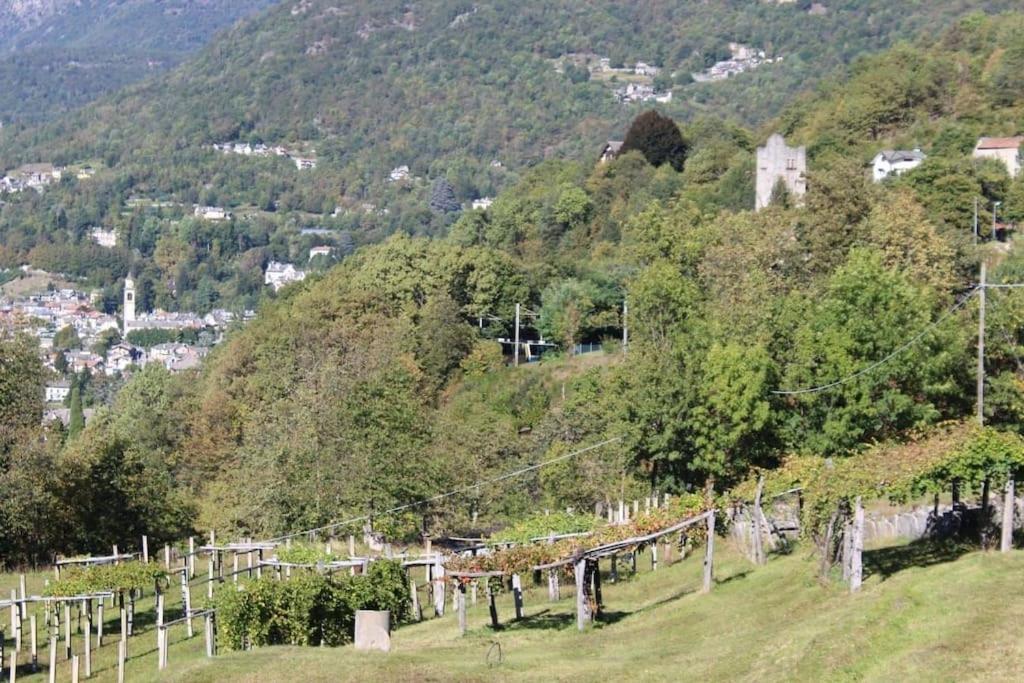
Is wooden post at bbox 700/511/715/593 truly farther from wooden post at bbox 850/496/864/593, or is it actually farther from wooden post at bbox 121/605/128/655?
wooden post at bbox 121/605/128/655

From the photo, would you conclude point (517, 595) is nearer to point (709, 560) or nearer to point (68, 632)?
point (709, 560)

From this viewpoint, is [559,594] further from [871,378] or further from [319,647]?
[871,378]

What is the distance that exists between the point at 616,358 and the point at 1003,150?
90.5ft

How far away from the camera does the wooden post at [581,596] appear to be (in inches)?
1036

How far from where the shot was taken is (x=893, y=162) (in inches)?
3428

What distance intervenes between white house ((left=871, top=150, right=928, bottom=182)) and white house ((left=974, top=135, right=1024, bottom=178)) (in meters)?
2.91

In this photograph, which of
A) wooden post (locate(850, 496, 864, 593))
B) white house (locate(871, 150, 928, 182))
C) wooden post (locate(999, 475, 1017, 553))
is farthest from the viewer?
white house (locate(871, 150, 928, 182))

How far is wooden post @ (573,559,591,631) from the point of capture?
26312 millimetres

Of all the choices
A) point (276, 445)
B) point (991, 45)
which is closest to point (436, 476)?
point (276, 445)

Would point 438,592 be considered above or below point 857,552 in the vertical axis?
below

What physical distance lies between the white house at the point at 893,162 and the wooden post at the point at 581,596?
6127cm

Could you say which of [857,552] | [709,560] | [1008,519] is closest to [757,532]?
[709,560]

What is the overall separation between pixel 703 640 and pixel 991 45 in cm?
9251

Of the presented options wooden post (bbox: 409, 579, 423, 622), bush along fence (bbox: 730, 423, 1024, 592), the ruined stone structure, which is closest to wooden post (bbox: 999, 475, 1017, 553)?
bush along fence (bbox: 730, 423, 1024, 592)
